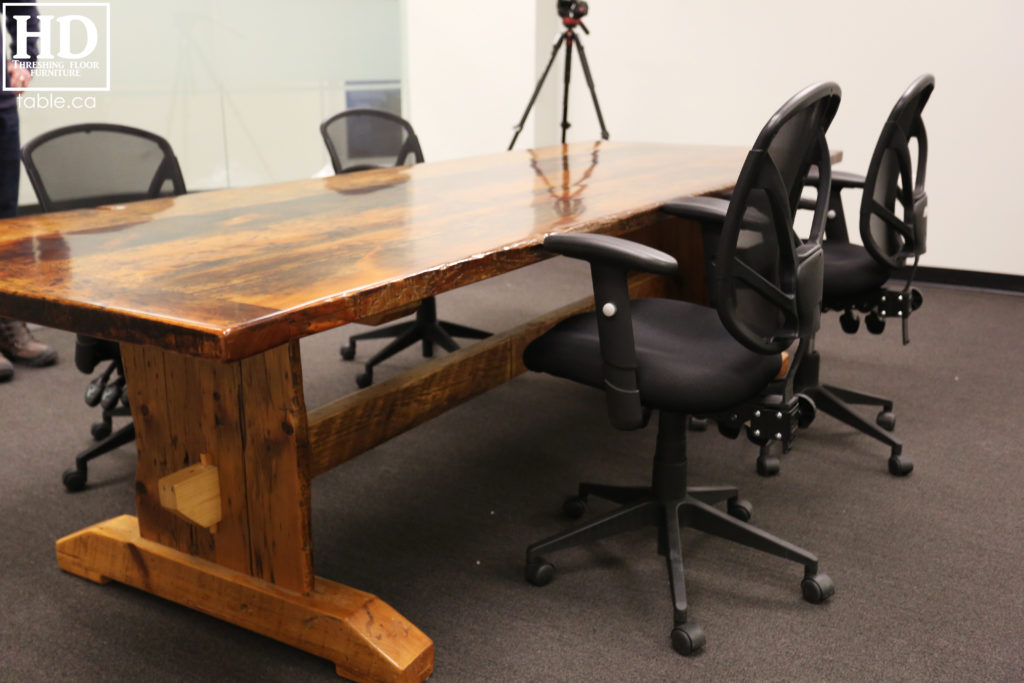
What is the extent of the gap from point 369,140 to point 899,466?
223 cm

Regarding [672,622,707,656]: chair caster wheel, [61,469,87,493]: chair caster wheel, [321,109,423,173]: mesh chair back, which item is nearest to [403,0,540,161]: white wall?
[321,109,423,173]: mesh chair back

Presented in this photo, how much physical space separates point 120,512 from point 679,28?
4067mm

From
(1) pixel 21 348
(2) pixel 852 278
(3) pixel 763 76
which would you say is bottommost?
(1) pixel 21 348

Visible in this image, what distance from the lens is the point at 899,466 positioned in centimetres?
247

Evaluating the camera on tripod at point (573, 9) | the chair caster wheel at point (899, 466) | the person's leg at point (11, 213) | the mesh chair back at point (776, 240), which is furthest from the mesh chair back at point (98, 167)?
the camera on tripod at point (573, 9)

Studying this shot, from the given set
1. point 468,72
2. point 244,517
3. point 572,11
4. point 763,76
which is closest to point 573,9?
point 572,11

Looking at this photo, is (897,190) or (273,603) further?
(897,190)

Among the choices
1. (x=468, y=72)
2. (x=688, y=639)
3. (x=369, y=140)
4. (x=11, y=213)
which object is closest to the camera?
(x=688, y=639)

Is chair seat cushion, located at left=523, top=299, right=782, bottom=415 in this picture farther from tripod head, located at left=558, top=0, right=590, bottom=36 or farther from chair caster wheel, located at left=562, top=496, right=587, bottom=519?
tripod head, located at left=558, top=0, right=590, bottom=36

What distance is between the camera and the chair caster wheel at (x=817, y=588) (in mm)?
1856

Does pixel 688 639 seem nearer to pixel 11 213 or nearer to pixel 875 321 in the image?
pixel 875 321

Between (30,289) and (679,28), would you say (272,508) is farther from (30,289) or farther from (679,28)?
(679,28)

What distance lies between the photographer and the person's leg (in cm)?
315

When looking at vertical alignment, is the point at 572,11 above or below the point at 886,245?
above
